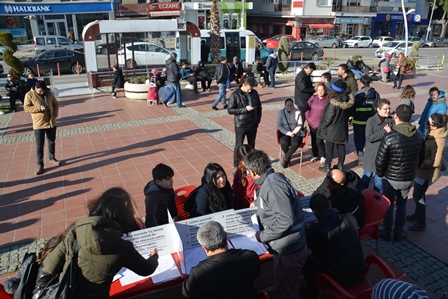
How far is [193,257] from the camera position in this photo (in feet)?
11.5

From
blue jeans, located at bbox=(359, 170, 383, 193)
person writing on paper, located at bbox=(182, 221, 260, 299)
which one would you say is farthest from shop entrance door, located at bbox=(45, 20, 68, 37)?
person writing on paper, located at bbox=(182, 221, 260, 299)

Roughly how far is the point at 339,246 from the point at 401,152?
5.93 feet

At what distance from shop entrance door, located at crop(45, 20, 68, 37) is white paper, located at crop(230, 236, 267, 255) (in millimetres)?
36194

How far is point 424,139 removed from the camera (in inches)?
184

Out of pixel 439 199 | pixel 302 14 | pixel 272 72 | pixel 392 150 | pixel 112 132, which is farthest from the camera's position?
pixel 302 14

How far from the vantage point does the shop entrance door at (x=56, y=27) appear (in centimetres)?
3397

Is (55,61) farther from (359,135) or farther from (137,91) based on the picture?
(359,135)

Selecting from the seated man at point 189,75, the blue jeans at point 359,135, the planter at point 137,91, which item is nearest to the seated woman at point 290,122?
the blue jeans at point 359,135

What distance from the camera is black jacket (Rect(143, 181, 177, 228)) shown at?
3.90m

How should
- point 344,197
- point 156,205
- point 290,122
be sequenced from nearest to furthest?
point 156,205 < point 344,197 < point 290,122

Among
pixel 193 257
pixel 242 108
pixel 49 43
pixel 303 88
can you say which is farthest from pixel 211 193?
pixel 49 43

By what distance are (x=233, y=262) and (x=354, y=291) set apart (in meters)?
1.32

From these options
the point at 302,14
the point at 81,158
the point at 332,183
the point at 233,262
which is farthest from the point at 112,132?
the point at 302,14

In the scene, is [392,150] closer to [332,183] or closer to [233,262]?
[332,183]
